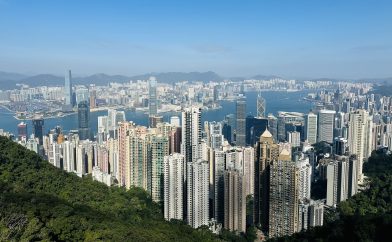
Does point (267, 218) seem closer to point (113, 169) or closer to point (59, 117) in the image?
point (113, 169)

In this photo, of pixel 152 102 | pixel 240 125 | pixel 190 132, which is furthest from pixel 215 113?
pixel 190 132

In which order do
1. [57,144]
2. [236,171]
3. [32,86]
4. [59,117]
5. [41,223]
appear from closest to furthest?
[41,223], [236,171], [57,144], [59,117], [32,86]

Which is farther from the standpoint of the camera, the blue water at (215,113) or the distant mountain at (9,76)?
the distant mountain at (9,76)

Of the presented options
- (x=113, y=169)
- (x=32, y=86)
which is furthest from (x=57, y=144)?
(x=32, y=86)

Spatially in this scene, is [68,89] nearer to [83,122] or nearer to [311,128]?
[83,122]

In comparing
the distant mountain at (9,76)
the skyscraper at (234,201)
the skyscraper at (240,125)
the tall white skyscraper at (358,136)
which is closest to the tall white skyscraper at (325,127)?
the skyscraper at (240,125)

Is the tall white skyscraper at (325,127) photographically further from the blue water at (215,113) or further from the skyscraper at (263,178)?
the skyscraper at (263,178)
